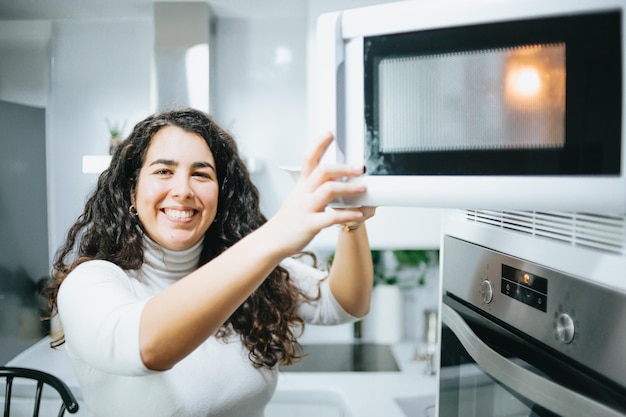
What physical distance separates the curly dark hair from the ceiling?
36.5 inches

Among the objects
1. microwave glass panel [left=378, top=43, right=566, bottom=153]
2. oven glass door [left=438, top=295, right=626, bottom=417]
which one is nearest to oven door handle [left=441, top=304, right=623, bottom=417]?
oven glass door [left=438, top=295, right=626, bottom=417]

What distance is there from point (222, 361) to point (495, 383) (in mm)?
529

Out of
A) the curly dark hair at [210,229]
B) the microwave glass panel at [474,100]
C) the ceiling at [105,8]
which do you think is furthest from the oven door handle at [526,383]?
the ceiling at [105,8]

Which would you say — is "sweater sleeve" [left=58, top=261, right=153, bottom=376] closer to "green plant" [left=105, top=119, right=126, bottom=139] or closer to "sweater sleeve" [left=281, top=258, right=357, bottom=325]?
"sweater sleeve" [left=281, top=258, right=357, bottom=325]

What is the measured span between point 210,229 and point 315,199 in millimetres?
699

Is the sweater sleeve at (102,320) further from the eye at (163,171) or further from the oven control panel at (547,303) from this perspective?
the oven control panel at (547,303)

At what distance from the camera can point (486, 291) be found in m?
0.80

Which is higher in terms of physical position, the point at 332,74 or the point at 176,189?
the point at 332,74

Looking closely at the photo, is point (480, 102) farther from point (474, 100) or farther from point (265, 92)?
point (265, 92)

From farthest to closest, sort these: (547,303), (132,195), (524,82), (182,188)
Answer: (132,195), (182,188), (547,303), (524,82)

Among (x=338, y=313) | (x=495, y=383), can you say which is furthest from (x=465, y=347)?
(x=338, y=313)

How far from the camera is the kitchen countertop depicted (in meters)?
1.57

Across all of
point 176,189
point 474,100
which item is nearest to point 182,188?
point 176,189

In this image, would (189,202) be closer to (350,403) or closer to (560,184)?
(560,184)
